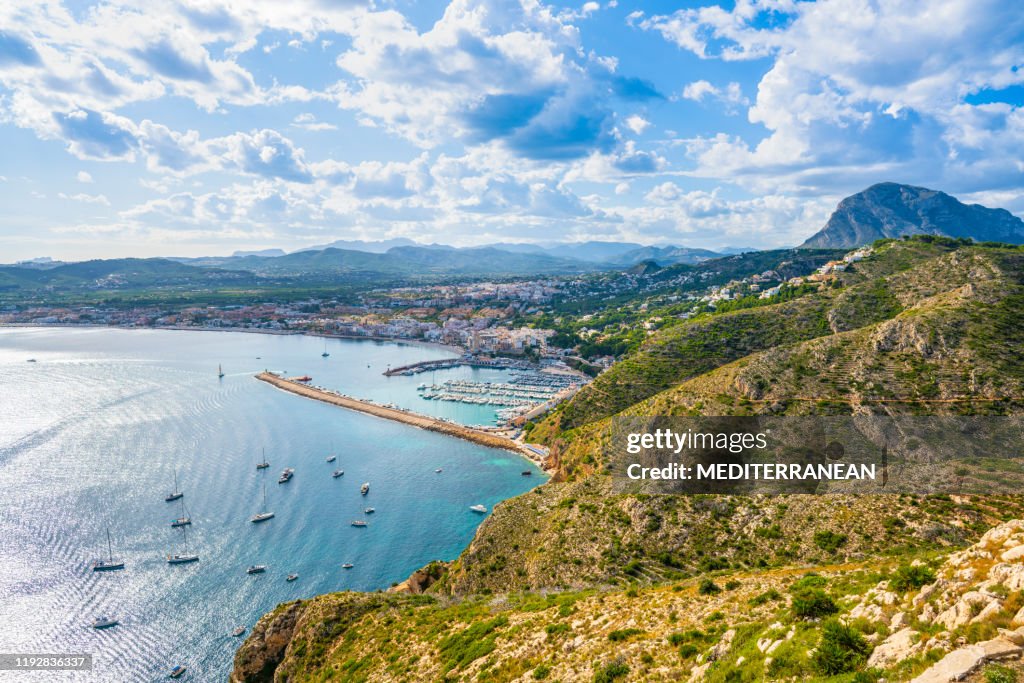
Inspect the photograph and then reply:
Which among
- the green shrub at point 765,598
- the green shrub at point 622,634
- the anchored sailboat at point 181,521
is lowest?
the anchored sailboat at point 181,521

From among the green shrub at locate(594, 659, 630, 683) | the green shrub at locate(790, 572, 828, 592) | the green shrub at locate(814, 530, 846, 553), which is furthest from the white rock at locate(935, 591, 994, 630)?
the green shrub at locate(814, 530, 846, 553)

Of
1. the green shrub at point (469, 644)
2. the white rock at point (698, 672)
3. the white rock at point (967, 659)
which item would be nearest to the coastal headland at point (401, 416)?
the green shrub at point (469, 644)

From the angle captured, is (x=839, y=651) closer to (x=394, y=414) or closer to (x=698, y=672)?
(x=698, y=672)

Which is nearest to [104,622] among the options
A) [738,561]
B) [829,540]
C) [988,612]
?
[738,561]

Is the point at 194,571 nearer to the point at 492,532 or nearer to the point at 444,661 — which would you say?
the point at 492,532

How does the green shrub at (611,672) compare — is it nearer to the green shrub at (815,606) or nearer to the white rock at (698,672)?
the white rock at (698,672)
